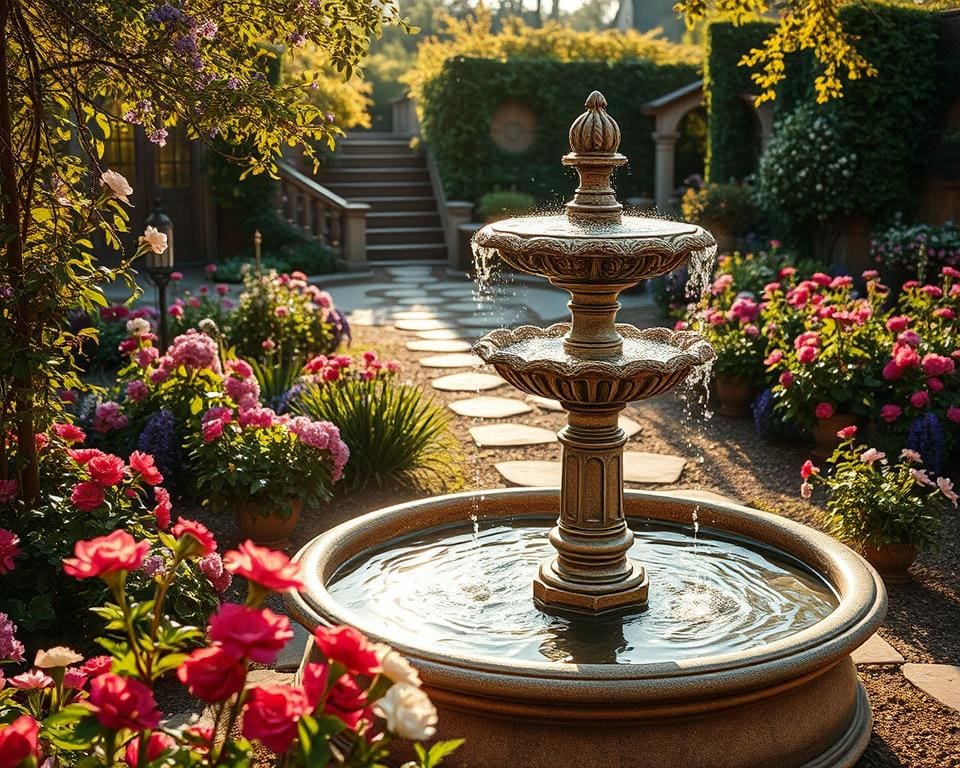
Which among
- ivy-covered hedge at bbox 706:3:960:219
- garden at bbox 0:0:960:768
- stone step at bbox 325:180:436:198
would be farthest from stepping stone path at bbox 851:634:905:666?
stone step at bbox 325:180:436:198

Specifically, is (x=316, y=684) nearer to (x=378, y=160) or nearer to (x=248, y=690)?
(x=248, y=690)

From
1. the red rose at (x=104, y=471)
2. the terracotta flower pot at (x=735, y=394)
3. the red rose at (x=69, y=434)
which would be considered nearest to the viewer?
the red rose at (x=104, y=471)

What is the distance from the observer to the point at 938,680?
4.02 meters

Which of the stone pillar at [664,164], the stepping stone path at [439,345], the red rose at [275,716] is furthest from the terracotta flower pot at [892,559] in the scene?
the stone pillar at [664,164]

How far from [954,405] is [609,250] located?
3.46m

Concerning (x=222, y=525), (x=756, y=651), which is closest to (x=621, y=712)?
(x=756, y=651)

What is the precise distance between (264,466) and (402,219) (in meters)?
11.9

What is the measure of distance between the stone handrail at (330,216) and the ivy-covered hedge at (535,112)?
2225mm

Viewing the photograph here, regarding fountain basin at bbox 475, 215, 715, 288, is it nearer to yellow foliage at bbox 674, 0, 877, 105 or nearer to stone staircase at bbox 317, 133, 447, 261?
yellow foliage at bbox 674, 0, 877, 105

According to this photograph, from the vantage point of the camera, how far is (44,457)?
430 cm

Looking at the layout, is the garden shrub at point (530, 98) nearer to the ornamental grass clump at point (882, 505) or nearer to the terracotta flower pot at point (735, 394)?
the terracotta flower pot at point (735, 394)

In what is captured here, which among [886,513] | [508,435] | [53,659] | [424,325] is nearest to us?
[53,659]

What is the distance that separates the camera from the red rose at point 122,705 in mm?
1682

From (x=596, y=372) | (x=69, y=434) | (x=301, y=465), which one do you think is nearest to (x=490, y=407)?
(x=301, y=465)
